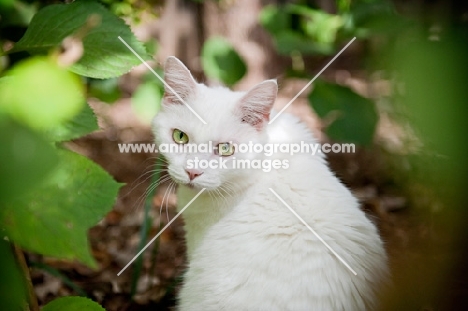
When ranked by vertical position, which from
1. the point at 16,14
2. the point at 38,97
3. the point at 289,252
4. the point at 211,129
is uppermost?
the point at 16,14

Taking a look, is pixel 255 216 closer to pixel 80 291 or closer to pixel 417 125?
pixel 80 291

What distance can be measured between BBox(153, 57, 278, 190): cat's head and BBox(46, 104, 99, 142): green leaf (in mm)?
558

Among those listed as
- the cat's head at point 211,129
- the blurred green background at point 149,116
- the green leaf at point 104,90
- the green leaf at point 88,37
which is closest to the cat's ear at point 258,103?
the cat's head at point 211,129

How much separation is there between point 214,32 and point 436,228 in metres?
3.00

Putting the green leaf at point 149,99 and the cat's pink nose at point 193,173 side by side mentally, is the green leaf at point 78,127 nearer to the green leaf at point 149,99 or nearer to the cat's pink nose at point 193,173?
the cat's pink nose at point 193,173

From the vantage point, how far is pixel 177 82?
1559mm

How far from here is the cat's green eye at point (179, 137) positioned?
61.2 inches

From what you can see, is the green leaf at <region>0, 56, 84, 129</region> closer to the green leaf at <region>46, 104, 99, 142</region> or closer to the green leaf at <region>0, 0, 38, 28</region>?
the green leaf at <region>46, 104, 99, 142</region>

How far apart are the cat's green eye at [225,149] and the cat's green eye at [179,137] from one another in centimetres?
Result: 12

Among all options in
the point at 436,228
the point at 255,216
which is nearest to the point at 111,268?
the point at 255,216

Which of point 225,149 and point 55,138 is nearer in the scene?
point 55,138

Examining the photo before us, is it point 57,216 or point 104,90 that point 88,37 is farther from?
point 104,90

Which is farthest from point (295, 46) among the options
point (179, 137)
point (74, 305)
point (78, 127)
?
point (74, 305)

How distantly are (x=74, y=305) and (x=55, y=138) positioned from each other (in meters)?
0.33
